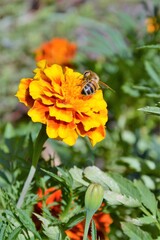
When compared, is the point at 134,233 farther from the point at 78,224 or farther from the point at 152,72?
the point at 152,72

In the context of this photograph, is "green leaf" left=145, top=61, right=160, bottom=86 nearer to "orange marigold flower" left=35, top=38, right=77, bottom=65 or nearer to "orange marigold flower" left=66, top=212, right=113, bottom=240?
"orange marigold flower" left=66, top=212, right=113, bottom=240

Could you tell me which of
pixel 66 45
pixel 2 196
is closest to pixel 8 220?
pixel 2 196

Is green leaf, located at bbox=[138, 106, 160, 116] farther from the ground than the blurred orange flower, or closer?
farther from the ground

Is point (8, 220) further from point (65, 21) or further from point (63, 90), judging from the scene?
point (65, 21)

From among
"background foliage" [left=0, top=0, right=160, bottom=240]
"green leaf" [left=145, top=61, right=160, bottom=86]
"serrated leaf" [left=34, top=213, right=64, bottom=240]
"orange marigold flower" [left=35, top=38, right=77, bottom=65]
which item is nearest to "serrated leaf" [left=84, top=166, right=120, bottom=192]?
"background foliage" [left=0, top=0, right=160, bottom=240]

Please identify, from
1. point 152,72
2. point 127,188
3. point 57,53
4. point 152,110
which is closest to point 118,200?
point 127,188

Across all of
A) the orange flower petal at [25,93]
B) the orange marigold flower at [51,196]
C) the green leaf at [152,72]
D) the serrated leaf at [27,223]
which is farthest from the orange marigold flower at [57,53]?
the serrated leaf at [27,223]

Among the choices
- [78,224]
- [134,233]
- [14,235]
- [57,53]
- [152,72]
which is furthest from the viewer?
[57,53]
